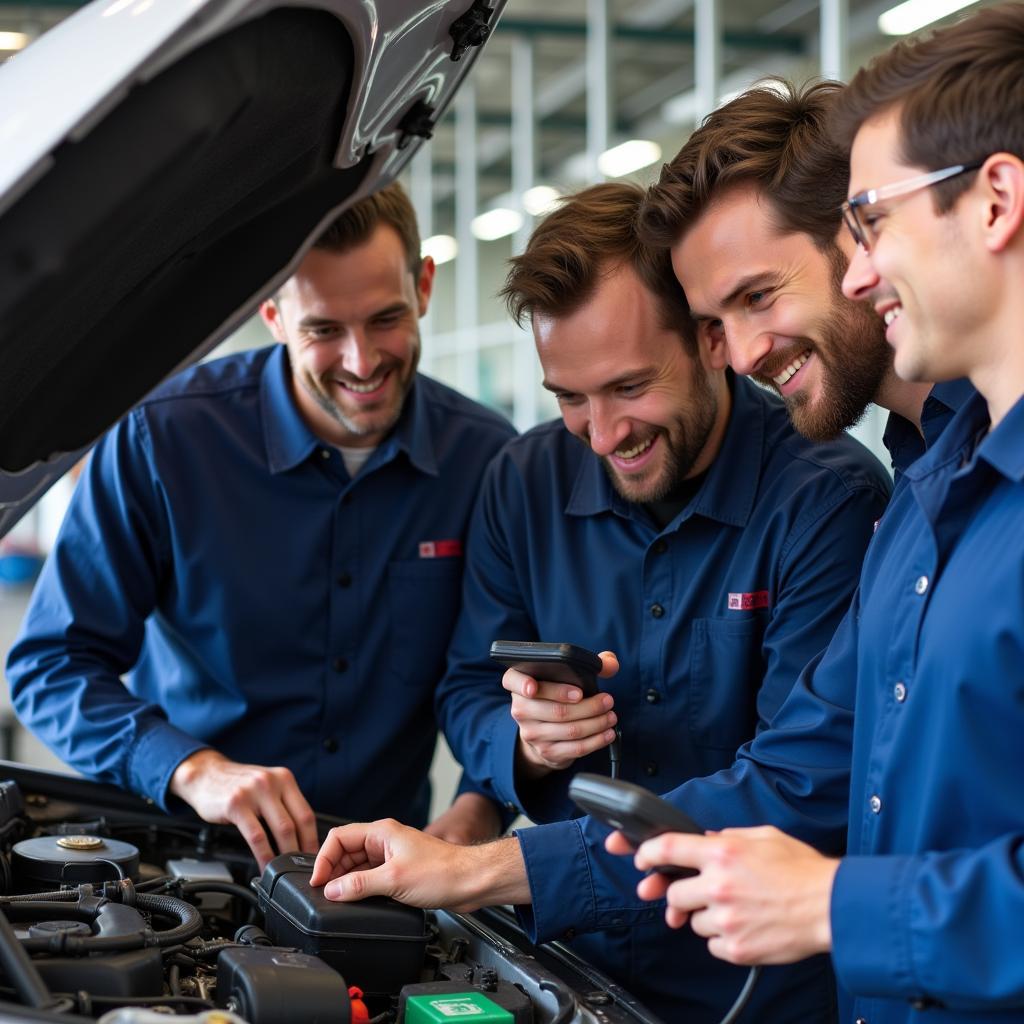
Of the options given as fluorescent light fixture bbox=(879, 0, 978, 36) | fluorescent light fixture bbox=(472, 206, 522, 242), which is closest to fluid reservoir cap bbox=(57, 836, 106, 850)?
fluorescent light fixture bbox=(879, 0, 978, 36)

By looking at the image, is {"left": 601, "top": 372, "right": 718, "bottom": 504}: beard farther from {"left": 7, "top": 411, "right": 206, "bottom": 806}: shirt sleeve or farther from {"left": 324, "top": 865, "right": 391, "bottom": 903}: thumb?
{"left": 7, "top": 411, "right": 206, "bottom": 806}: shirt sleeve

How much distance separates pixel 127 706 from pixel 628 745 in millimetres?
778

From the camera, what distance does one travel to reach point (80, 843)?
1500mm

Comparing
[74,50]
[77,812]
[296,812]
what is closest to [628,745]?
[296,812]

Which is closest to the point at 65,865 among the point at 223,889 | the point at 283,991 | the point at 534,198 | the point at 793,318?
the point at 223,889

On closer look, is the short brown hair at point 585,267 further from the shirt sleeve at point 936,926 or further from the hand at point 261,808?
the shirt sleeve at point 936,926

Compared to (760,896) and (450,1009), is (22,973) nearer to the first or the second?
(450,1009)

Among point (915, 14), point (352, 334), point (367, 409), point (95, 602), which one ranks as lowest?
point (95, 602)


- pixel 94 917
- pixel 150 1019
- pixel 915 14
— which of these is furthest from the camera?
pixel 915 14

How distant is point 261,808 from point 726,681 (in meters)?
0.65

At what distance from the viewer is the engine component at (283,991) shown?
1065mm

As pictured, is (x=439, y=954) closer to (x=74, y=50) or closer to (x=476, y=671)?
(x=476, y=671)

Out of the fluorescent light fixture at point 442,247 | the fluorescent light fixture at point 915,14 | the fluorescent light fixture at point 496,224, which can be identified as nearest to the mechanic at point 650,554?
the fluorescent light fixture at point 915,14

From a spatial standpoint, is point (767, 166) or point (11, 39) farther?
point (11, 39)
